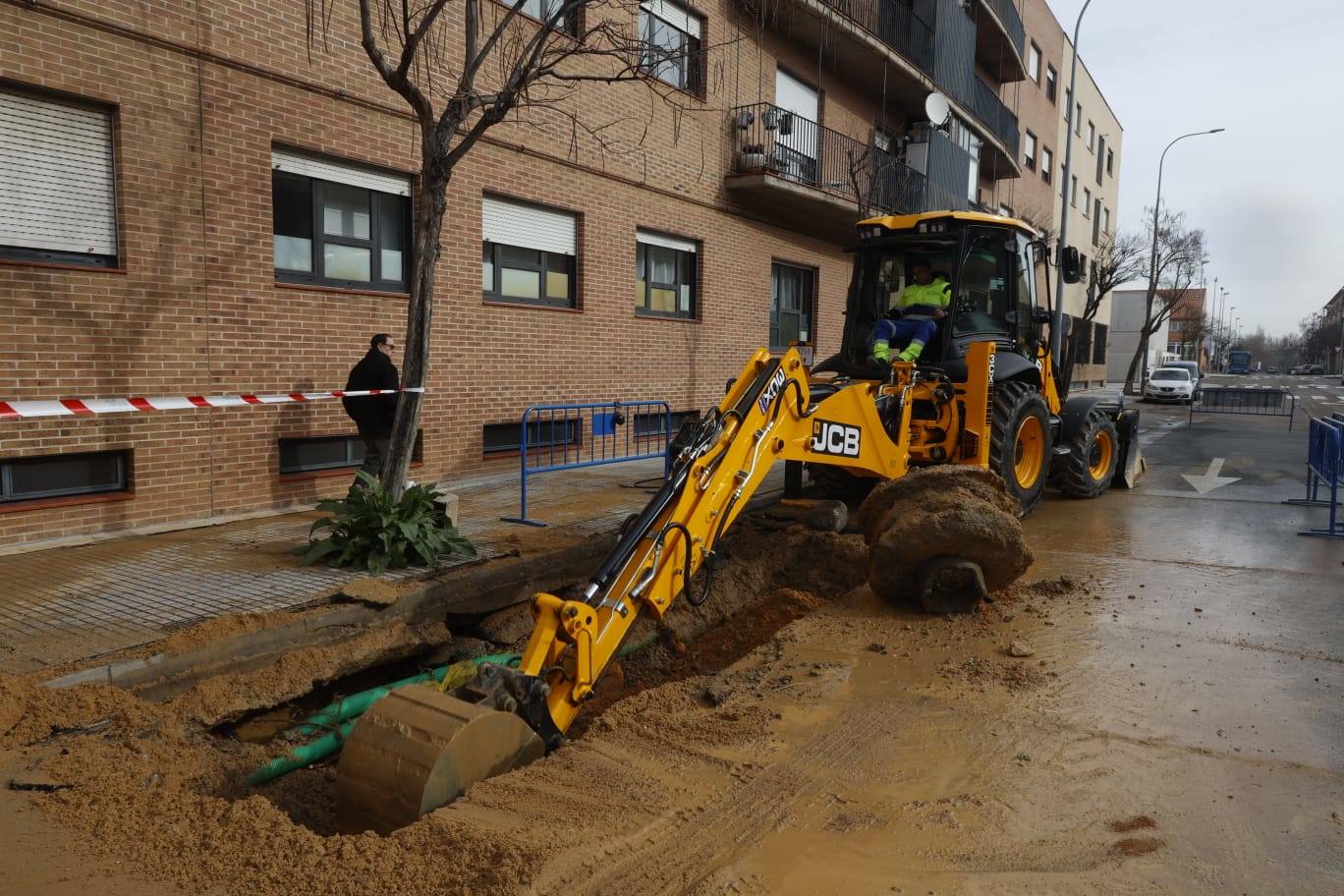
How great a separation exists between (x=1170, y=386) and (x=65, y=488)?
36.3 meters

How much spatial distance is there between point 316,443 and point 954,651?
6.34 metres

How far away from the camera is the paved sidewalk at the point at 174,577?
4.79 metres

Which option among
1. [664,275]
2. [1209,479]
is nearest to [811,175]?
[664,275]

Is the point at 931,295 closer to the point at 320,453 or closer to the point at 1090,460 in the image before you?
the point at 1090,460

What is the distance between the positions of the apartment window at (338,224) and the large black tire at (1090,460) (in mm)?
7565

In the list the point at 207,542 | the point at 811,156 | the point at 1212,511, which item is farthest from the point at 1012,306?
the point at 811,156

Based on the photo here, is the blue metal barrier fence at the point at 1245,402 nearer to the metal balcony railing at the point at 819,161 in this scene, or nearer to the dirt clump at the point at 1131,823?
the metal balcony railing at the point at 819,161

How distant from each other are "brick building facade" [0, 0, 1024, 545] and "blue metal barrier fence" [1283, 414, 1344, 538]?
6942mm

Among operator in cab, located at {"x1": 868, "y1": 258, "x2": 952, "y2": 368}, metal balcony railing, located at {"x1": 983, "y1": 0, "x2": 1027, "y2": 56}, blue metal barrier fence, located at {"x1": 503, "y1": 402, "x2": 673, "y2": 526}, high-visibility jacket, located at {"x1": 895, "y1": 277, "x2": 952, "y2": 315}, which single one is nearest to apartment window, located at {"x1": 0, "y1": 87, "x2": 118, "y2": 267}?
blue metal barrier fence, located at {"x1": 503, "y1": 402, "x2": 673, "y2": 526}

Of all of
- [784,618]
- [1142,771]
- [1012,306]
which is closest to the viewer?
[1142,771]

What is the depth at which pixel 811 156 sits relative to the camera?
1612 cm

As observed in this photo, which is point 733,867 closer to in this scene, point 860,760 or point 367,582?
point 860,760

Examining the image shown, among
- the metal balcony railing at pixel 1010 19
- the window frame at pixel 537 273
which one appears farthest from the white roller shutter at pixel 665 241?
the metal balcony railing at pixel 1010 19

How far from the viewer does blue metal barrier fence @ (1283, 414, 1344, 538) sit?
8.38m
